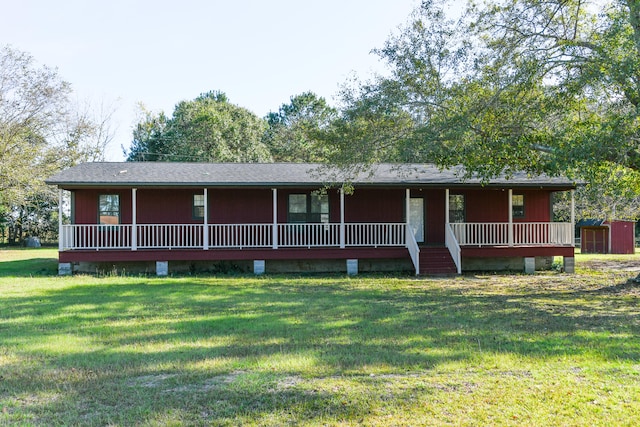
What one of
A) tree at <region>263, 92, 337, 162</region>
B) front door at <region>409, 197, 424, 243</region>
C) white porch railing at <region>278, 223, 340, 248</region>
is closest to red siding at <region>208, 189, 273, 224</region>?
white porch railing at <region>278, 223, 340, 248</region>

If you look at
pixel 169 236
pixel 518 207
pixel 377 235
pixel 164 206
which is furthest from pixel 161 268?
pixel 518 207

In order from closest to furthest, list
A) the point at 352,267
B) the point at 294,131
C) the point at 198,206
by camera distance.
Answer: the point at 352,267 → the point at 198,206 → the point at 294,131

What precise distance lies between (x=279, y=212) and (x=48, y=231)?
93.7ft

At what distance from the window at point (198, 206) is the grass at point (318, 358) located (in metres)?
6.31

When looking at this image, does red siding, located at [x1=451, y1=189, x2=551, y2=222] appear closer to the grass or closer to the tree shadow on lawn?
the tree shadow on lawn

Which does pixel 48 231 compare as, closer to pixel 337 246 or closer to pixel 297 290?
pixel 337 246

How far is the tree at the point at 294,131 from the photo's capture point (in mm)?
38562

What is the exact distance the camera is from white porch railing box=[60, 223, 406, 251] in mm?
16734

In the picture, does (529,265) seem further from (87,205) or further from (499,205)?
(87,205)

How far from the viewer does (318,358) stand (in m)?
6.18

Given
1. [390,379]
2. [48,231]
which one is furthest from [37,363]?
[48,231]

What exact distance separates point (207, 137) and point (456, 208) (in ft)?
67.1

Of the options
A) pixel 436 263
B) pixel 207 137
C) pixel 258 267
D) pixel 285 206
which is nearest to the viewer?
pixel 436 263

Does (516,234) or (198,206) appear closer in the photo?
(198,206)
